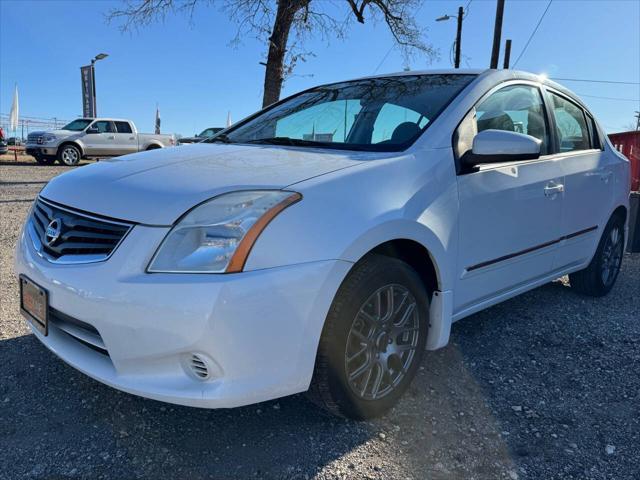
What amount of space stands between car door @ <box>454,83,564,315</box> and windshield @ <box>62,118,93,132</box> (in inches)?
676

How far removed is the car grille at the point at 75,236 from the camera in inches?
74.2

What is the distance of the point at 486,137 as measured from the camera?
8.14 ft

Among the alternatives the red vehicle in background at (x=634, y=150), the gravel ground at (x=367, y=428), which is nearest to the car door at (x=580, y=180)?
the gravel ground at (x=367, y=428)

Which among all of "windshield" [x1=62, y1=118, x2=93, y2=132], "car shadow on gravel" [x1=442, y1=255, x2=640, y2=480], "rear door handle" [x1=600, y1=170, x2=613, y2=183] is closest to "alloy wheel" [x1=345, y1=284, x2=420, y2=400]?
"car shadow on gravel" [x1=442, y1=255, x2=640, y2=480]

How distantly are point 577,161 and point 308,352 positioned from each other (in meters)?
2.56

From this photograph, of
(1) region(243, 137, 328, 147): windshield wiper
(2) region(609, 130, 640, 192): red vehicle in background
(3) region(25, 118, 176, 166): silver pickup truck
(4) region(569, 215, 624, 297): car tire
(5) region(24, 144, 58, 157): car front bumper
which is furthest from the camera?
(3) region(25, 118, 176, 166): silver pickup truck

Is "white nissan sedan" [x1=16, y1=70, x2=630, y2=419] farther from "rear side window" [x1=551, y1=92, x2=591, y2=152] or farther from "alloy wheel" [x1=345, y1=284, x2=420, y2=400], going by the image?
"rear side window" [x1=551, y1=92, x2=591, y2=152]

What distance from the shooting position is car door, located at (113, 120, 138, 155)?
17969mm

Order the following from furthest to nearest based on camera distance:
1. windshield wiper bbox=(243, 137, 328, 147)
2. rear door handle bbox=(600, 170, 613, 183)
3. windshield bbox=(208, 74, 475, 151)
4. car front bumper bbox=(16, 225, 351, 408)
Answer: rear door handle bbox=(600, 170, 613, 183), windshield wiper bbox=(243, 137, 328, 147), windshield bbox=(208, 74, 475, 151), car front bumper bbox=(16, 225, 351, 408)

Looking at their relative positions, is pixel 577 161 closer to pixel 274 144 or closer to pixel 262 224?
pixel 274 144

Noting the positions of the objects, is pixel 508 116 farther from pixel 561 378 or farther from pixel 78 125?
pixel 78 125

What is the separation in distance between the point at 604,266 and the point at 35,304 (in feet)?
13.2

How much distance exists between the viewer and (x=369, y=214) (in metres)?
2.01

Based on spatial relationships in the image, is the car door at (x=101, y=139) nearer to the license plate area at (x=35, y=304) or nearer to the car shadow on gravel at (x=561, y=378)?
the car shadow on gravel at (x=561, y=378)
